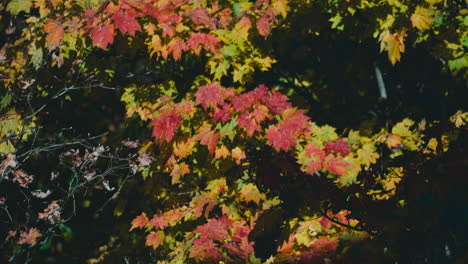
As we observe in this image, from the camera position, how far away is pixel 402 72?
247 inches

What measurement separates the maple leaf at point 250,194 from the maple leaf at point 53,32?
246 cm

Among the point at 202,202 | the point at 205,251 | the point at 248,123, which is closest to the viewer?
the point at 248,123

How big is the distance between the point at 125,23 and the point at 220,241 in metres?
2.34

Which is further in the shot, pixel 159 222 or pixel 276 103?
pixel 159 222

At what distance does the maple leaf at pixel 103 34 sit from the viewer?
11.7 ft

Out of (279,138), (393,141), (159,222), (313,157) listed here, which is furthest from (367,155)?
(159,222)

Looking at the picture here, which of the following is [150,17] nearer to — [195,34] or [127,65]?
[195,34]

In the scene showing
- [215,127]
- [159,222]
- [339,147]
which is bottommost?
[159,222]

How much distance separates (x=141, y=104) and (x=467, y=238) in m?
3.42

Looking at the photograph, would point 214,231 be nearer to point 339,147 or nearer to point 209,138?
point 209,138

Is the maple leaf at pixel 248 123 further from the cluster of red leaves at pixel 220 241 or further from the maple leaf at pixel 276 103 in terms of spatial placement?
the cluster of red leaves at pixel 220 241

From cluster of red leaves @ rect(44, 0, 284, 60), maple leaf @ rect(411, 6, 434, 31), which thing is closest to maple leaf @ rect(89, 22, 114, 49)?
cluster of red leaves @ rect(44, 0, 284, 60)

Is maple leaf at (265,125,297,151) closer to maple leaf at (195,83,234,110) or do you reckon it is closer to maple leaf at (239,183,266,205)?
maple leaf at (195,83,234,110)

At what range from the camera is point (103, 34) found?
11.8 ft
